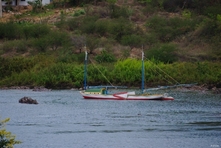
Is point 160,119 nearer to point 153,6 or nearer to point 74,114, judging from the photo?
point 74,114

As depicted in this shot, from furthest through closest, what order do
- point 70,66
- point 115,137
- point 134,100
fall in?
point 70,66
point 134,100
point 115,137

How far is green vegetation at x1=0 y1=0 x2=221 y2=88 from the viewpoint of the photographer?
97000 mm

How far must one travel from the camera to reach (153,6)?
129m

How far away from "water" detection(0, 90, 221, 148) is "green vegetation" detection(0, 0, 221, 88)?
1429cm

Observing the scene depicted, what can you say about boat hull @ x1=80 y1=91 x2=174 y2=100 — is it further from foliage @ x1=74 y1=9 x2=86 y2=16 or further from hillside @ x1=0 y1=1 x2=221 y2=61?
foliage @ x1=74 y1=9 x2=86 y2=16

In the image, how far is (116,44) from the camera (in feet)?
361

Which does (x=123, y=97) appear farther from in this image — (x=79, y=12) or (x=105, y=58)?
(x=79, y=12)

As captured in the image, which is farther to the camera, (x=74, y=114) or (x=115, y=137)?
(x=74, y=114)

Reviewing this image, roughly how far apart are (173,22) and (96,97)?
40517 mm

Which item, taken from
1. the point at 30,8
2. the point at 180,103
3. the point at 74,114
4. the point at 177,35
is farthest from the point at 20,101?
the point at 30,8

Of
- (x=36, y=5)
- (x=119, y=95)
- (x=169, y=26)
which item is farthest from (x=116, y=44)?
(x=119, y=95)

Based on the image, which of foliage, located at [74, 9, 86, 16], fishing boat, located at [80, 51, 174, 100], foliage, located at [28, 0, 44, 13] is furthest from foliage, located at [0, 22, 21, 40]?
fishing boat, located at [80, 51, 174, 100]

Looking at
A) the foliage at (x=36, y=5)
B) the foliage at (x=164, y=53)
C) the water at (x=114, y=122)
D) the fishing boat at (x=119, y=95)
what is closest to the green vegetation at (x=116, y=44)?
the foliage at (x=164, y=53)

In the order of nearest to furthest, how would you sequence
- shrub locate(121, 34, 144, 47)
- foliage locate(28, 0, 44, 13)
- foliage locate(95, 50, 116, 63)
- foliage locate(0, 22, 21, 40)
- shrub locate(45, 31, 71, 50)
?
foliage locate(95, 50, 116, 63) → shrub locate(45, 31, 71, 50) → shrub locate(121, 34, 144, 47) → foliage locate(0, 22, 21, 40) → foliage locate(28, 0, 44, 13)
